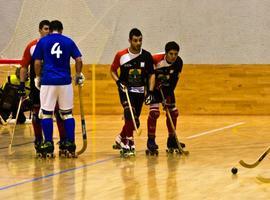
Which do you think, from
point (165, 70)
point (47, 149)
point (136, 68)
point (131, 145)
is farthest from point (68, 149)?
point (165, 70)

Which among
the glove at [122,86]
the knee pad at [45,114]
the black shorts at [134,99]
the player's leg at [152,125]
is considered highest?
the glove at [122,86]

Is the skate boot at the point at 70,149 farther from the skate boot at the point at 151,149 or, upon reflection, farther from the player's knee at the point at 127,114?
the skate boot at the point at 151,149

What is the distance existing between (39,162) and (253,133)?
5.71 metres

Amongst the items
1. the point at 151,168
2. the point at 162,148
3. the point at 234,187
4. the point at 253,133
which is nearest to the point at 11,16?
the point at 253,133

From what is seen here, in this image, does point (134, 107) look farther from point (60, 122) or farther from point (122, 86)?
point (60, 122)

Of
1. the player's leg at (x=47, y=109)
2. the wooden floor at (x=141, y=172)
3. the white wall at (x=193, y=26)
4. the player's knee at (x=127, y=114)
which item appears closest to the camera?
the wooden floor at (x=141, y=172)

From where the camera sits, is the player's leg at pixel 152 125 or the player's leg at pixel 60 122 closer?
the player's leg at pixel 60 122

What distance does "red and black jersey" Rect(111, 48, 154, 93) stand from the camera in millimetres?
10711

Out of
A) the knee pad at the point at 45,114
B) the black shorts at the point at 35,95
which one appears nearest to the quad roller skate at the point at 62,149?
the knee pad at the point at 45,114

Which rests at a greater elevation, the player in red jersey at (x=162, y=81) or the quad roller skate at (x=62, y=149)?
the player in red jersey at (x=162, y=81)

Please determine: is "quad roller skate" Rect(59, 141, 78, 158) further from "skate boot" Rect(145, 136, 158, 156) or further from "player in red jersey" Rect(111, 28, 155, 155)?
"skate boot" Rect(145, 136, 158, 156)

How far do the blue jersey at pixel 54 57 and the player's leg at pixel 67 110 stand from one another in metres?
0.11

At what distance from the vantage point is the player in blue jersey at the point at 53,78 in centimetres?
1018

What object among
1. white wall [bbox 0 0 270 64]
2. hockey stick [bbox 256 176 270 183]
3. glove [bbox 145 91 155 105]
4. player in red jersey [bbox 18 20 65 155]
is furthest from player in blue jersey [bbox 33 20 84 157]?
white wall [bbox 0 0 270 64]
